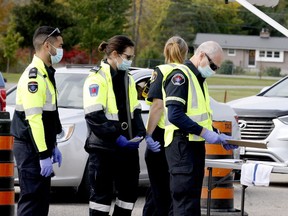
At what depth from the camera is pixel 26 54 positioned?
8231 cm

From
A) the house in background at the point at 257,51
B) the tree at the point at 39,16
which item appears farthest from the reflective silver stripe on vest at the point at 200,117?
the house in background at the point at 257,51

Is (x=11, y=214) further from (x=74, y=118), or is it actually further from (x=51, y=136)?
(x=74, y=118)

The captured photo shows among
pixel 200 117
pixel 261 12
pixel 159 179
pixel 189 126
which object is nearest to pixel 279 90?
pixel 159 179

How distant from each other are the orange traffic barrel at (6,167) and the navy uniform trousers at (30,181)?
0.30m

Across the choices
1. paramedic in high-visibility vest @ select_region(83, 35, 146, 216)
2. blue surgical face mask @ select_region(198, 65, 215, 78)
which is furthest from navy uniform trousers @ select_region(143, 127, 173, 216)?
blue surgical face mask @ select_region(198, 65, 215, 78)

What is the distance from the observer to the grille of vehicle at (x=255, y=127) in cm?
1401

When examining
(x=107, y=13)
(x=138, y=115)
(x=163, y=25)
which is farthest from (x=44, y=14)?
(x=138, y=115)

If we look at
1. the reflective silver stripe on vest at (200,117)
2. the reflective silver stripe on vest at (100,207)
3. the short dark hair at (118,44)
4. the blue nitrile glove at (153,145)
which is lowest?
the reflective silver stripe on vest at (100,207)

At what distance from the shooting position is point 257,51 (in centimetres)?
11212

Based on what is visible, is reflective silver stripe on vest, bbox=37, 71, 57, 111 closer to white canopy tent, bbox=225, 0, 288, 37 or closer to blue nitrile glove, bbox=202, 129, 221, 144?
blue nitrile glove, bbox=202, 129, 221, 144

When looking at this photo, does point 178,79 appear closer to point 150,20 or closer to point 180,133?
point 180,133

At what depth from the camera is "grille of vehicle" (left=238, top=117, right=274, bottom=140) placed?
14008mm

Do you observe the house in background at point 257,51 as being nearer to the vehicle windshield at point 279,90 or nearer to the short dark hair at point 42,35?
the vehicle windshield at point 279,90

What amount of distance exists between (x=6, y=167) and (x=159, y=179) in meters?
1.58
